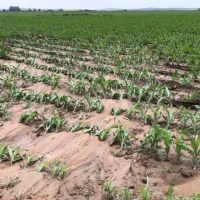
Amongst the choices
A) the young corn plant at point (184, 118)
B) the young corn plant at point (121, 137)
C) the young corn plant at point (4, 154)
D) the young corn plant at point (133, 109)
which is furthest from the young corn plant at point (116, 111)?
the young corn plant at point (4, 154)

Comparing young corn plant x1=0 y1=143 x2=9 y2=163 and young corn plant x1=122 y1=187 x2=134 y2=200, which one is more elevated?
young corn plant x1=122 y1=187 x2=134 y2=200

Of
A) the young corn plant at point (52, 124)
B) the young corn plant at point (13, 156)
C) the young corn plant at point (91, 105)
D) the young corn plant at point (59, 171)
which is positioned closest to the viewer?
the young corn plant at point (59, 171)

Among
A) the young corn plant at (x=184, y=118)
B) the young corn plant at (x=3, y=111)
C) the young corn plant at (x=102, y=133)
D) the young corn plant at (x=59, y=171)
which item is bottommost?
the young corn plant at (x=3, y=111)

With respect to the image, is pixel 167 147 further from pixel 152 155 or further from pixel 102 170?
pixel 102 170

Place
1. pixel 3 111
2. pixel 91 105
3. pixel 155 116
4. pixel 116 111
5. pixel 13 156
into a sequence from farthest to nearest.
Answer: pixel 3 111 → pixel 91 105 → pixel 116 111 → pixel 155 116 → pixel 13 156

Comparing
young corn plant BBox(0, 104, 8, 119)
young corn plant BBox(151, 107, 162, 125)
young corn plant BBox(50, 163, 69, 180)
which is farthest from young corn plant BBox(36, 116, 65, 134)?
young corn plant BBox(151, 107, 162, 125)

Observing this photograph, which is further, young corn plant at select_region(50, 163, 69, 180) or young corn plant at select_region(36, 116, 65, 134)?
young corn plant at select_region(36, 116, 65, 134)

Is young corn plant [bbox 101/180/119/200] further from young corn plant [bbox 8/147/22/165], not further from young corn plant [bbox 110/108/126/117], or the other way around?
young corn plant [bbox 110/108/126/117]

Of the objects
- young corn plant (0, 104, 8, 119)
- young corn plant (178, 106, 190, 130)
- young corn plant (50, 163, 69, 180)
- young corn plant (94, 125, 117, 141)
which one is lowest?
young corn plant (0, 104, 8, 119)

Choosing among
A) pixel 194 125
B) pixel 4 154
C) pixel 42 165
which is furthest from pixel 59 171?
pixel 194 125

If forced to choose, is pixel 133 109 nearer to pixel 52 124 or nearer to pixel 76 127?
pixel 76 127

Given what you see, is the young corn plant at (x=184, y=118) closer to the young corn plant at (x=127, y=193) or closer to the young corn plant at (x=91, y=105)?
the young corn plant at (x=91, y=105)

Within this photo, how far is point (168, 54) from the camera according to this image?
8.50 metres

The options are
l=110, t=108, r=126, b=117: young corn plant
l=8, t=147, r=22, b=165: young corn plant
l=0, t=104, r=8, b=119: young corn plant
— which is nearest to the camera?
l=8, t=147, r=22, b=165: young corn plant
